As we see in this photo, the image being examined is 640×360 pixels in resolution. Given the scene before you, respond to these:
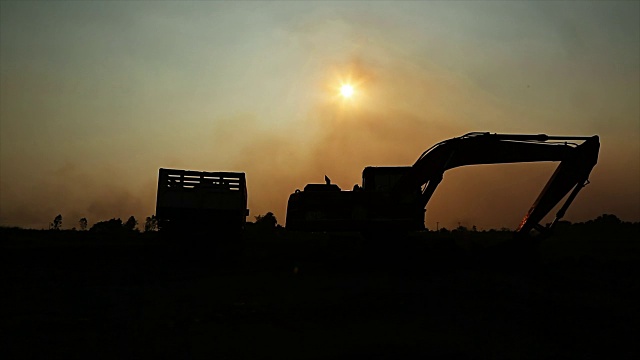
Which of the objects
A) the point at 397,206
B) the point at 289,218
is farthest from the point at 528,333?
the point at 289,218

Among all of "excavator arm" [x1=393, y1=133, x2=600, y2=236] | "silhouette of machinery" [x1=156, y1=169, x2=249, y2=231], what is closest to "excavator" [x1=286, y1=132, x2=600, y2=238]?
"excavator arm" [x1=393, y1=133, x2=600, y2=236]

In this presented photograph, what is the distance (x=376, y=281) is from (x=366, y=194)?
5281mm

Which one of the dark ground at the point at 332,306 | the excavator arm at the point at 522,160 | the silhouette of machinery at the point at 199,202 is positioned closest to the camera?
the dark ground at the point at 332,306

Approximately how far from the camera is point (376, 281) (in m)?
18.2

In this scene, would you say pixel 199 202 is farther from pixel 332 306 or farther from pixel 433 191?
pixel 332 306

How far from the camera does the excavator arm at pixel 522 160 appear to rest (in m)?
22.3

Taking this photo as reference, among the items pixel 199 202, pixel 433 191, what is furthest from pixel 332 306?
pixel 199 202

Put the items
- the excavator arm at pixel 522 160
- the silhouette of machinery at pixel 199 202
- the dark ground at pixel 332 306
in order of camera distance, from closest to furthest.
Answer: the dark ground at pixel 332 306
the excavator arm at pixel 522 160
the silhouette of machinery at pixel 199 202

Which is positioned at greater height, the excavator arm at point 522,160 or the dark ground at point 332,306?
the excavator arm at point 522,160

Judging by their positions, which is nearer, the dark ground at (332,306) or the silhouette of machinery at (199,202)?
the dark ground at (332,306)

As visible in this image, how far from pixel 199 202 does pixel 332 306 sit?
1591 cm

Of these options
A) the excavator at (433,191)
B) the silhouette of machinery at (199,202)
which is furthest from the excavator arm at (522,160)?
the silhouette of machinery at (199,202)

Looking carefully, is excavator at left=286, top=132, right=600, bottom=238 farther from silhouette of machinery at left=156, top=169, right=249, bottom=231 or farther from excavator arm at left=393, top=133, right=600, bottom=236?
silhouette of machinery at left=156, top=169, right=249, bottom=231

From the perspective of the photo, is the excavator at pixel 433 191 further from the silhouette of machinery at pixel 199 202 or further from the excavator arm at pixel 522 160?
the silhouette of machinery at pixel 199 202
